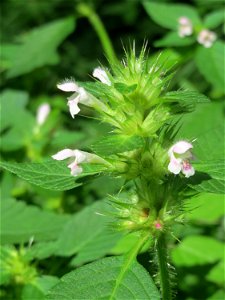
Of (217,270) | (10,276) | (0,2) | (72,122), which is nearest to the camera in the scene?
(10,276)

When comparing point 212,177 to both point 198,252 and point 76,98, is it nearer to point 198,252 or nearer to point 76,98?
point 76,98

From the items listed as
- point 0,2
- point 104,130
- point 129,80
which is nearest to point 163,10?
point 104,130

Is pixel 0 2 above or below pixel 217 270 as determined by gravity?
above

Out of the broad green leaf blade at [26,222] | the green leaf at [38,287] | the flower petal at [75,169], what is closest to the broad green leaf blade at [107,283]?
the flower petal at [75,169]

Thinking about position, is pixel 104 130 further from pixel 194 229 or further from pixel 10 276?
pixel 10 276

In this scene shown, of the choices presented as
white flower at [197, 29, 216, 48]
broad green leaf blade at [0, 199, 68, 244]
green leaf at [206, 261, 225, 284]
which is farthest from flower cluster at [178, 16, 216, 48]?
broad green leaf blade at [0, 199, 68, 244]

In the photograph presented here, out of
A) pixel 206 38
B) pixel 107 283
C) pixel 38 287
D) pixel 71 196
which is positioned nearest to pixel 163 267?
pixel 107 283
